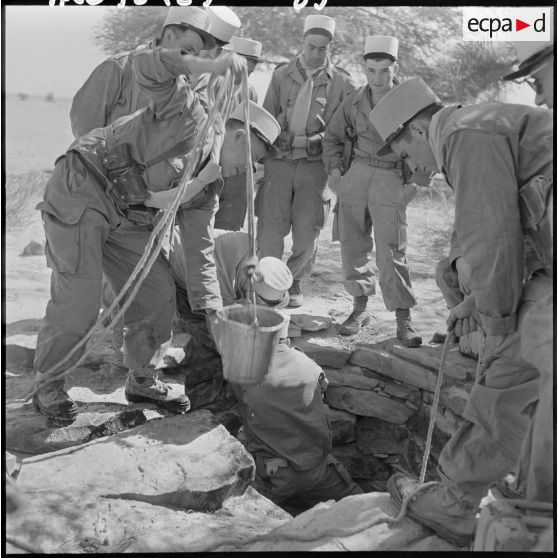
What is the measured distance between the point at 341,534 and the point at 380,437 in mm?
2595

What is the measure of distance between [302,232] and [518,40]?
305cm

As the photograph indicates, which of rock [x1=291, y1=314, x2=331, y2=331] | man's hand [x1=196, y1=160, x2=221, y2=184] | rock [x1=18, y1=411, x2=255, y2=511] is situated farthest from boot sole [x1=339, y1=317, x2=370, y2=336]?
man's hand [x1=196, y1=160, x2=221, y2=184]

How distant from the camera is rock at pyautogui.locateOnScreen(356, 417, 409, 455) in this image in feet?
18.4

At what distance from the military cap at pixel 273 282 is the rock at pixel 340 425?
147 cm

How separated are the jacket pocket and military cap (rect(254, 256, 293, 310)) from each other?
1.09 meters

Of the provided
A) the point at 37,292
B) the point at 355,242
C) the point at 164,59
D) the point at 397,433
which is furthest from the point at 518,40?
the point at 37,292

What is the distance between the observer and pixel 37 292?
6.20 metres

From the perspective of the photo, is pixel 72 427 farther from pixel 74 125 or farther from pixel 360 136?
pixel 360 136

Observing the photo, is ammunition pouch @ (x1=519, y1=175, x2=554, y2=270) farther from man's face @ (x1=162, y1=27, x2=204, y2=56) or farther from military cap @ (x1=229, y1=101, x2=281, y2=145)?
military cap @ (x1=229, y1=101, x2=281, y2=145)

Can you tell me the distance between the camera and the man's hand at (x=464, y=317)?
10.5 ft

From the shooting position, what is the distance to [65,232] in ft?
13.0

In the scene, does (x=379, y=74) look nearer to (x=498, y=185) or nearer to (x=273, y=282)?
(x=273, y=282)

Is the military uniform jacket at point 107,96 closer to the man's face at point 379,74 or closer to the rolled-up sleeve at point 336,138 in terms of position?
the rolled-up sleeve at point 336,138

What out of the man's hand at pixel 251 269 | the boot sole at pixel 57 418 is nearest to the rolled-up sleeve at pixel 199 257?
the boot sole at pixel 57 418
